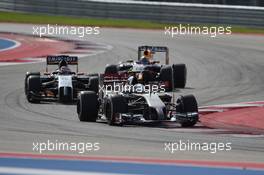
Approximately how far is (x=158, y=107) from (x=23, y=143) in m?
2.86

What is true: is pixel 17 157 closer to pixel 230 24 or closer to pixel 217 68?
pixel 217 68

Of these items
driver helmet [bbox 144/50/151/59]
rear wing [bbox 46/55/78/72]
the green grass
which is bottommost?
rear wing [bbox 46/55/78/72]

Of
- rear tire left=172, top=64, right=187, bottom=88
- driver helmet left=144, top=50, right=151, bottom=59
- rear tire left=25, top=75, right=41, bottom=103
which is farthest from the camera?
rear tire left=172, top=64, right=187, bottom=88

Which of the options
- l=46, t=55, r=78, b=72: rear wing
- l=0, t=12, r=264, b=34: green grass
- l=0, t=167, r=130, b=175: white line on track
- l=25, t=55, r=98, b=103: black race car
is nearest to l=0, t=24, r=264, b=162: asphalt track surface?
l=25, t=55, r=98, b=103: black race car

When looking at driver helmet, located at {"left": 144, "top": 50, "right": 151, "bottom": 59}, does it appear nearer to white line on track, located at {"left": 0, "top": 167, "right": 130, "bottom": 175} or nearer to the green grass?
white line on track, located at {"left": 0, "top": 167, "right": 130, "bottom": 175}

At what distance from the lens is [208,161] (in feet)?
35.6

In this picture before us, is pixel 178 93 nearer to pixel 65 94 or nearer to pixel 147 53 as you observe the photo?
pixel 147 53

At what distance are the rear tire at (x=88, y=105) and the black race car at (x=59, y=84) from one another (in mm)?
2764

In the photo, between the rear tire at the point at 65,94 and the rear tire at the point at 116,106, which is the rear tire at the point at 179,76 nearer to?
the rear tire at the point at 65,94

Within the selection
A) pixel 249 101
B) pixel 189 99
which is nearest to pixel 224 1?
pixel 249 101

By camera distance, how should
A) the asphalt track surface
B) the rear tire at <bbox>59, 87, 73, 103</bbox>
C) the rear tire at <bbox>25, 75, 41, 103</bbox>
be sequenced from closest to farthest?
the asphalt track surface
the rear tire at <bbox>59, 87, 73, 103</bbox>
the rear tire at <bbox>25, 75, 41, 103</bbox>

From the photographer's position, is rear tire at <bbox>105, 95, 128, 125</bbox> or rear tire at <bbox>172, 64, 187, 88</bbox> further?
rear tire at <bbox>172, 64, 187, 88</bbox>

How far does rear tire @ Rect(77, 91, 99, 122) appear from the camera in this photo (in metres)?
14.7

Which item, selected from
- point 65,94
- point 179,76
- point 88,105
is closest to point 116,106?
point 88,105
